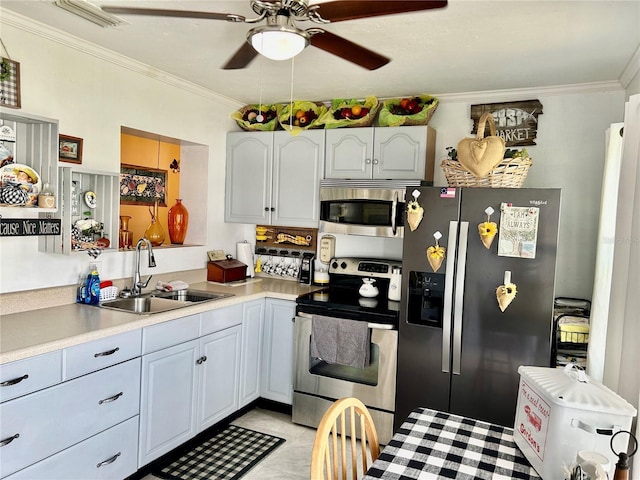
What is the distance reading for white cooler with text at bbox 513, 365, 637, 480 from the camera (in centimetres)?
119

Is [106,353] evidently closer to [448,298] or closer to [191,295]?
[191,295]

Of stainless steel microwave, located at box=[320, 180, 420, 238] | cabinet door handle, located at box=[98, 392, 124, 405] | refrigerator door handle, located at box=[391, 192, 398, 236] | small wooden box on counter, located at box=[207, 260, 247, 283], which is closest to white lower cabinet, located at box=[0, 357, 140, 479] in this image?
cabinet door handle, located at box=[98, 392, 124, 405]

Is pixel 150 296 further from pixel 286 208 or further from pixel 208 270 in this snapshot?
pixel 286 208

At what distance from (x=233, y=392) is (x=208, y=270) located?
99cm

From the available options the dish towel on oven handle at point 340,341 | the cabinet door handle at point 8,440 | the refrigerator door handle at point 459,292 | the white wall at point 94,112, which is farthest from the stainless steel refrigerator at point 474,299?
the cabinet door handle at point 8,440

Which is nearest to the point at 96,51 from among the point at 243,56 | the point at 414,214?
the point at 243,56

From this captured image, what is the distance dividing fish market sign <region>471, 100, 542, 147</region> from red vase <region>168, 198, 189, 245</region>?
2.38 m

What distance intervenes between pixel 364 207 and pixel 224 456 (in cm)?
187

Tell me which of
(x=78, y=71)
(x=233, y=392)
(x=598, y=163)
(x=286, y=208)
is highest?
(x=78, y=71)

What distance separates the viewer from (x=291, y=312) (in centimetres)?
343

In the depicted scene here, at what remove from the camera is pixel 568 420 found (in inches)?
48.6

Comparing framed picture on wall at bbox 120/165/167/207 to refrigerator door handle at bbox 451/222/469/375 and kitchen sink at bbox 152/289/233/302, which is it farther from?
refrigerator door handle at bbox 451/222/469/375

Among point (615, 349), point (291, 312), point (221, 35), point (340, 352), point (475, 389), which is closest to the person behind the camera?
point (615, 349)

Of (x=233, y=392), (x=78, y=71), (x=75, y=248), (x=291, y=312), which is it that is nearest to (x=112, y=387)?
(x=75, y=248)
